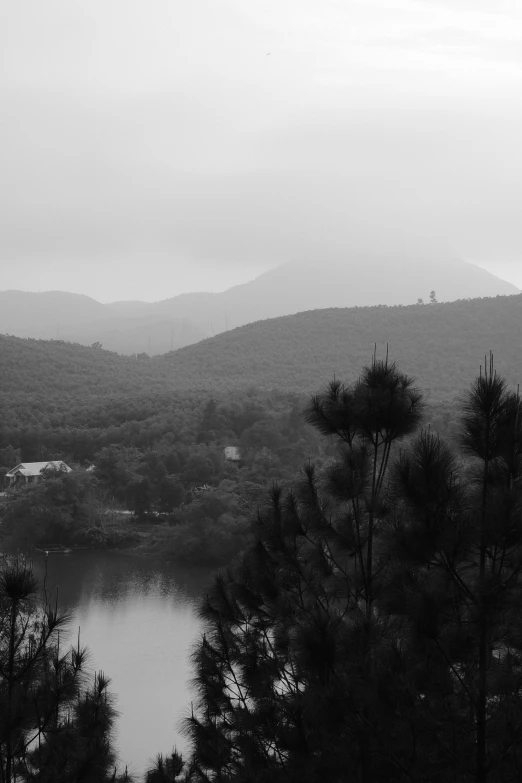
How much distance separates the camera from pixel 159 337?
476ft

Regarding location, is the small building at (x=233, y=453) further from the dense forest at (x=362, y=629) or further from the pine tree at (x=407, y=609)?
the pine tree at (x=407, y=609)

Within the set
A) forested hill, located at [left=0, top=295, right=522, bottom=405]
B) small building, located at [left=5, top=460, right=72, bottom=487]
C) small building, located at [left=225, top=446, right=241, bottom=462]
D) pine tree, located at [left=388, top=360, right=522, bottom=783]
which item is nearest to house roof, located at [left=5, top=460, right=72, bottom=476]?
small building, located at [left=5, top=460, right=72, bottom=487]

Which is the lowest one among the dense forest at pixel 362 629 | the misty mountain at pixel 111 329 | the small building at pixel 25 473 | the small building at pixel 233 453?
the small building at pixel 25 473

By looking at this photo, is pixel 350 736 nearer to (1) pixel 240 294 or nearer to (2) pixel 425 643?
(2) pixel 425 643

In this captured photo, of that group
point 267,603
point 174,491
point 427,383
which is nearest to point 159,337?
point 427,383

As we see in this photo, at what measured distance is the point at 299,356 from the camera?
174ft

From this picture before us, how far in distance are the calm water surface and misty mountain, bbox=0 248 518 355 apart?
89.6m

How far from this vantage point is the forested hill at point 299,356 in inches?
1757

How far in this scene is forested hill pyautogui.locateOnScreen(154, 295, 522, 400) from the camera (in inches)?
1854

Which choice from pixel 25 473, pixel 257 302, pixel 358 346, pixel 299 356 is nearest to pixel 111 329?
pixel 257 302

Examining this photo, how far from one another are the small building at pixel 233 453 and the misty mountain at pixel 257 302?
7869 centimetres

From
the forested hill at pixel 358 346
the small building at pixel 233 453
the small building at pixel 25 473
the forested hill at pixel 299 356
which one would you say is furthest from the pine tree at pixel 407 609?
the forested hill at pixel 358 346

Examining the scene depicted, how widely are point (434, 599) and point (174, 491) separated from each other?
24.1 meters

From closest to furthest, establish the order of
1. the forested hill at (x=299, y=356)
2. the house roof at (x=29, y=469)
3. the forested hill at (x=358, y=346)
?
the house roof at (x=29, y=469)
the forested hill at (x=299, y=356)
the forested hill at (x=358, y=346)
